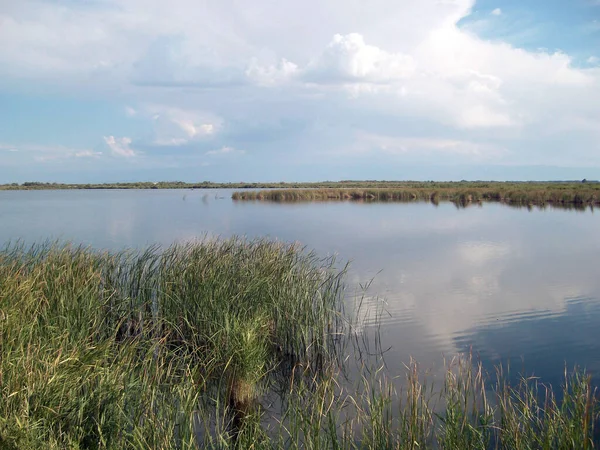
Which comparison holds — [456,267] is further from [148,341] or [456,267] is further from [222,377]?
[148,341]

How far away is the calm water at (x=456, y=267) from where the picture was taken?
25.8 feet

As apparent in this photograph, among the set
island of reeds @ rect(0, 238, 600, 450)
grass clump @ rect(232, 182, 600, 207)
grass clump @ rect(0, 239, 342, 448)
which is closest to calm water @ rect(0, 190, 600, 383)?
A: island of reeds @ rect(0, 238, 600, 450)

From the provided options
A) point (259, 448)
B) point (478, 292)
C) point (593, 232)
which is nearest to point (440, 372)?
point (259, 448)

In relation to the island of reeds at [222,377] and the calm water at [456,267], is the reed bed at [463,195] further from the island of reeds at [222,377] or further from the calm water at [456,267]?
the island of reeds at [222,377]

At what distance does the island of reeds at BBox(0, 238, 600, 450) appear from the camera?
11.4 feet

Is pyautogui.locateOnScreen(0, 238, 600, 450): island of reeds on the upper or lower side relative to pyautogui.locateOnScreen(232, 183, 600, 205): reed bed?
lower

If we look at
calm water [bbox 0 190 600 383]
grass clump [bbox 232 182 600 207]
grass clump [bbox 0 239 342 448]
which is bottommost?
calm water [bbox 0 190 600 383]

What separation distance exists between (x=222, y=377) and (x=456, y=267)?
11.4 meters

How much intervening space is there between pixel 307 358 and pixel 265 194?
42.6 meters

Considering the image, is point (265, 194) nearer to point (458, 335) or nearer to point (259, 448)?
point (458, 335)

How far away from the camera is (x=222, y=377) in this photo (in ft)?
18.5

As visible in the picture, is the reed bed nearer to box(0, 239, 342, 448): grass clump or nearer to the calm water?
the calm water

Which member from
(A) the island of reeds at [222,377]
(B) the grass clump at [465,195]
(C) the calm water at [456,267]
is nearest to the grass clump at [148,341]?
(A) the island of reeds at [222,377]

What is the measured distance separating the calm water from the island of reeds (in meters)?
1.23
